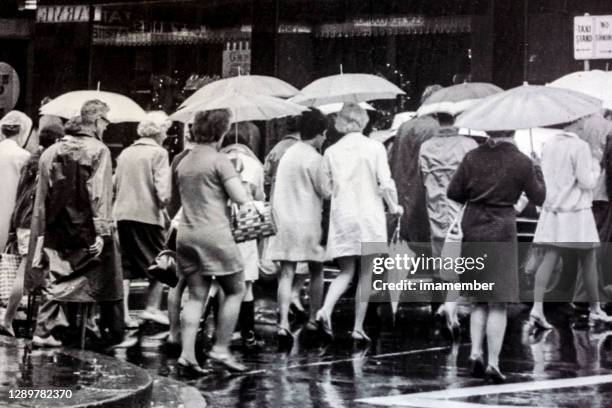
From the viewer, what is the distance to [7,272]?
12.5 metres

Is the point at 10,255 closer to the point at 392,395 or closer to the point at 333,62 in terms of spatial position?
the point at 392,395

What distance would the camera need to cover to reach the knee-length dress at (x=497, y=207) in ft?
34.0

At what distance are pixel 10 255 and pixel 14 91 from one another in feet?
27.0

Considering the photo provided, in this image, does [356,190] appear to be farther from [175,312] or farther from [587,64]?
[587,64]

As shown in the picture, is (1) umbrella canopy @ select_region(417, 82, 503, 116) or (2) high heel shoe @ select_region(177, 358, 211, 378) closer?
(2) high heel shoe @ select_region(177, 358, 211, 378)

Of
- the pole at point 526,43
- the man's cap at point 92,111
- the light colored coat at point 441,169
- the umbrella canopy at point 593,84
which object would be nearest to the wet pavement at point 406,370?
the light colored coat at point 441,169

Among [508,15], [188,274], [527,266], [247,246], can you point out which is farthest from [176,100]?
[188,274]

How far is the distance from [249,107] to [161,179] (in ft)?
3.62

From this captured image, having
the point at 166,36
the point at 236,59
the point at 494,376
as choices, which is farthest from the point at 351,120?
the point at 166,36

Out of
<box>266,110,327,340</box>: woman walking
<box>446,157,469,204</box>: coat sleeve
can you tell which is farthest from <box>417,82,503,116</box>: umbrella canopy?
<box>446,157,469,204</box>: coat sleeve

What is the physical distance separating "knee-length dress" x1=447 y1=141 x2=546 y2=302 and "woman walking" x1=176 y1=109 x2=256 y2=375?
163 centimetres

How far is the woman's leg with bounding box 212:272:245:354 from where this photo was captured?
10555mm

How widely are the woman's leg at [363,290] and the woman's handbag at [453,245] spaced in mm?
628

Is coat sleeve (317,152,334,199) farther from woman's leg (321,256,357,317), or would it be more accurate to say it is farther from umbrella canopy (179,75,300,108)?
umbrella canopy (179,75,300,108)
